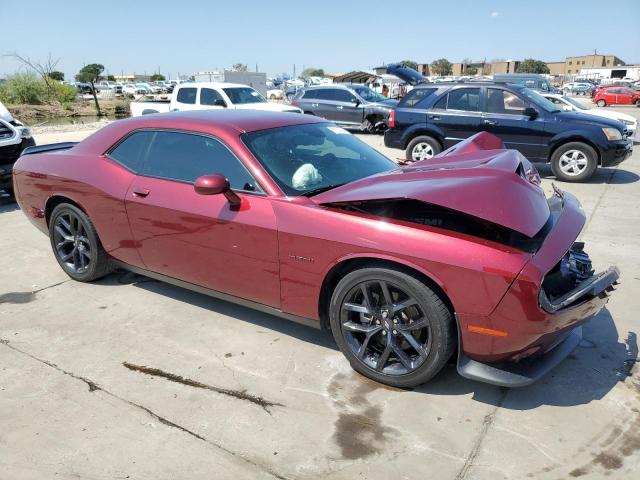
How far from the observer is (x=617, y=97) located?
32625 mm

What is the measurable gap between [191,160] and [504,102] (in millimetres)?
7227

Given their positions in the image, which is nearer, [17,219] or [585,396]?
[585,396]

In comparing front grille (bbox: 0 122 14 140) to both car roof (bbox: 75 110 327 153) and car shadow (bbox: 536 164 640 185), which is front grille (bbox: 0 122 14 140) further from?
car shadow (bbox: 536 164 640 185)

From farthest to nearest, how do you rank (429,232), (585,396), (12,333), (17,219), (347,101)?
(347,101) < (17,219) < (12,333) < (585,396) < (429,232)

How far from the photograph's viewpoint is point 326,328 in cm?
321

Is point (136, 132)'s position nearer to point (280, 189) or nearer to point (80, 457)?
point (280, 189)

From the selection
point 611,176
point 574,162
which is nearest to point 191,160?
point 574,162

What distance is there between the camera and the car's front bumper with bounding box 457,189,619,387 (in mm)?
2463

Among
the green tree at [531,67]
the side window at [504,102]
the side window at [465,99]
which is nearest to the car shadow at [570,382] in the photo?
the side window at [504,102]

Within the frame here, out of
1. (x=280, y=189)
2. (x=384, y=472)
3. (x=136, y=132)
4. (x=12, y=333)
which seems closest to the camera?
(x=384, y=472)

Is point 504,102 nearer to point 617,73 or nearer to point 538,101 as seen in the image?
point 538,101

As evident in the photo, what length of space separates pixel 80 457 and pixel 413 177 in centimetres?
233

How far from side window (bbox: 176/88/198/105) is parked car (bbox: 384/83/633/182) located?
22.4 feet

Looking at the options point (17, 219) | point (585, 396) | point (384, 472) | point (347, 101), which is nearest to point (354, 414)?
point (384, 472)
